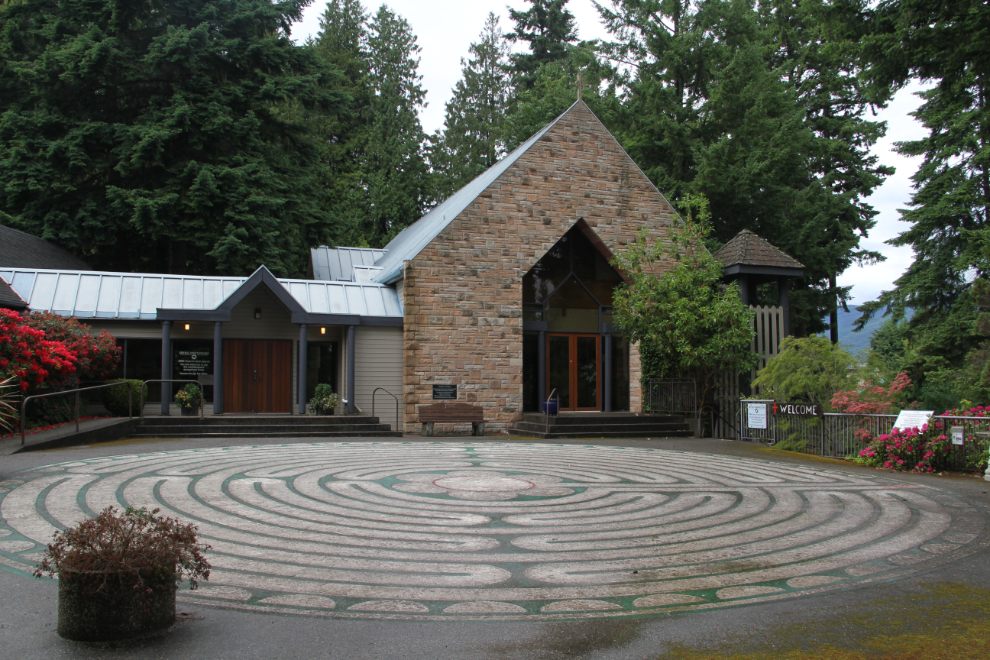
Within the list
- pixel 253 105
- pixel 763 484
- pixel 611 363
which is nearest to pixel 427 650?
pixel 763 484

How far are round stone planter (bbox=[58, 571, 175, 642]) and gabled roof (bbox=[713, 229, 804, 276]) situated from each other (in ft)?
62.2

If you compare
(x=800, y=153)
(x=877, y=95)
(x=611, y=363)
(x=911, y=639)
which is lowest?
(x=911, y=639)

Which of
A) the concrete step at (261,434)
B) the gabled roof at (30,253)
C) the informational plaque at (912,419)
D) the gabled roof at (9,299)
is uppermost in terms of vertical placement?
the gabled roof at (30,253)

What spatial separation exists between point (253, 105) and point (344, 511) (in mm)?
24753

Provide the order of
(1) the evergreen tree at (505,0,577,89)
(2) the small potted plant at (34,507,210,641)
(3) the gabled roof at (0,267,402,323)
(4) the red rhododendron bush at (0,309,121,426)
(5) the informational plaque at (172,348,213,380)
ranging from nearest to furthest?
(2) the small potted plant at (34,507,210,641) → (4) the red rhododendron bush at (0,309,121,426) → (3) the gabled roof at (0,267,402,323) → (5) the informational plaque at (172,348,213,380) → (1) the evergreen tree at (505,0,577,89)

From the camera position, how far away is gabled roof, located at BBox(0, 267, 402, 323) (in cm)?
1980

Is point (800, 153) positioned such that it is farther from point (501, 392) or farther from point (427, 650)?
point (427, 650)

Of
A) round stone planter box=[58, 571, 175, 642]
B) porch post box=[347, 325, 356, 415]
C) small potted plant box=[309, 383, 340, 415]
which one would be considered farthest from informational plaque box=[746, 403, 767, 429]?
round stone planter box=[58, 571, 175, 642]

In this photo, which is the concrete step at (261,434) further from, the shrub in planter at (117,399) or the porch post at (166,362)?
the porch post at (166,362)

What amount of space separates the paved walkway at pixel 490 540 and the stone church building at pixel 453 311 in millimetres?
8171

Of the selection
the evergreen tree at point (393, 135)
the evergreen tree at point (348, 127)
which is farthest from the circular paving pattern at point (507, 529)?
the evergreen tree at point (393, 135)

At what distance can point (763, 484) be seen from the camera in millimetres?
10352

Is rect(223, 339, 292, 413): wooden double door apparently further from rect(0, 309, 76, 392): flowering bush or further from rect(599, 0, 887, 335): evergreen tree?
rect(599, 0, 887, 335): evergreen tree

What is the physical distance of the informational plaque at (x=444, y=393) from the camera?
66.6 feet
